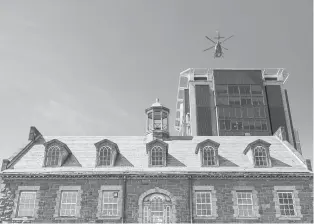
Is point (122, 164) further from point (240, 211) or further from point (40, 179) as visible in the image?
point (240, 211)

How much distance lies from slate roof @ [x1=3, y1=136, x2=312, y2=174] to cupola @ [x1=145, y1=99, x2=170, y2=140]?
4.25ft

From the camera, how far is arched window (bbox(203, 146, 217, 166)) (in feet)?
92.4

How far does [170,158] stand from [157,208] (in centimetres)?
467

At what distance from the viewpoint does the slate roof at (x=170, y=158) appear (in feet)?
89.3

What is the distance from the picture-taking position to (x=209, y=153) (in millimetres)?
28594

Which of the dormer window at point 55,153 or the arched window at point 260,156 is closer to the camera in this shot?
the dormer window at point 55,153

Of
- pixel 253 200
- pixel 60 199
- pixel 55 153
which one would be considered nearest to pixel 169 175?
Answer: pixel 253 200

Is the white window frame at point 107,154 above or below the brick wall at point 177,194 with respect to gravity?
above

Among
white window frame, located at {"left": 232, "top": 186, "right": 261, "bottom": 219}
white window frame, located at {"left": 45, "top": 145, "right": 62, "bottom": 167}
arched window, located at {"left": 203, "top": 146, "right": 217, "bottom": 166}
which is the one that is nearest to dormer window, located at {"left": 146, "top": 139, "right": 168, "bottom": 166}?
arched window, located at {"left": 203, "top": 146, "right": 217, "bottom": 166}

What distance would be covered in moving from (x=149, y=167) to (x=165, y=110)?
356 inches

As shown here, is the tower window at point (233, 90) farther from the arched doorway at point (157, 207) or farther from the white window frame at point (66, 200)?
the white window frame at point (66, 200)

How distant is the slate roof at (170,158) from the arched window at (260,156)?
2.08 ft

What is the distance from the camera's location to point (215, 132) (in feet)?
203

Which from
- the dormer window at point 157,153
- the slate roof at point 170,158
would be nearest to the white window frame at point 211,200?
the slate roof at point 170,158
